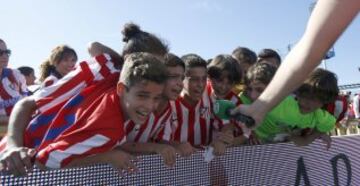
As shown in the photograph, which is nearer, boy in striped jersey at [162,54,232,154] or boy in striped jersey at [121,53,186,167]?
boy in striped jersey at [121,53,186,167]

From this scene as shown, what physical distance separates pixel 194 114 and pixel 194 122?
6 cm

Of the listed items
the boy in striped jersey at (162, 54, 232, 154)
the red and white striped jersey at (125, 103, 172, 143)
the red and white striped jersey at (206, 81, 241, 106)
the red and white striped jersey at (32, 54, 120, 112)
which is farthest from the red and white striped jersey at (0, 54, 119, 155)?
the red and white striped jersey at (206, 81, 241, 106)

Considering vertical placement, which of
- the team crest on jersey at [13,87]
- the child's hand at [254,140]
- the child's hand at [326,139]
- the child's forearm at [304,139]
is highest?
the child's forearm at [304,139]

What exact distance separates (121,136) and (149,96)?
0.31m

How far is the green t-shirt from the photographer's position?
331 centimetres

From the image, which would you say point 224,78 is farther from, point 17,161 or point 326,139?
A: point 17,161

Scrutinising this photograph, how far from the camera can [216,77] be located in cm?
367

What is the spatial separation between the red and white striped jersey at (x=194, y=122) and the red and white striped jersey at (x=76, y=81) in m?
0.79

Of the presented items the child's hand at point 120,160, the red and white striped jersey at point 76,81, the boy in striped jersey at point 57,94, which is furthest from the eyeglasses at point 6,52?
the child's hand at point 120,160

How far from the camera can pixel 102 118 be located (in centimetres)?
210

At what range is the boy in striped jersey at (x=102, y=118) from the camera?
201cm

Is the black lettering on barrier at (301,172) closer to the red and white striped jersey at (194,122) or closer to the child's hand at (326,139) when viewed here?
the child's hand at (326,139)

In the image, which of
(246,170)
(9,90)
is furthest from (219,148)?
(9,90)

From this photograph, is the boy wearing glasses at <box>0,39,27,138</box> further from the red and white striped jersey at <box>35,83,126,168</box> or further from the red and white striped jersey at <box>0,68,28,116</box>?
the red and white striped jersey at <box>35,83,126,168</box>
